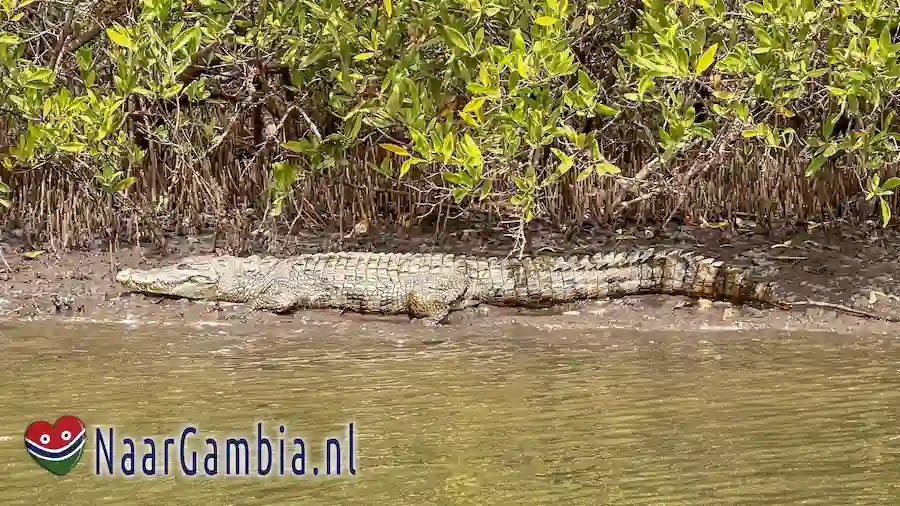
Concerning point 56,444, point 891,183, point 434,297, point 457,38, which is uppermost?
point 457,38

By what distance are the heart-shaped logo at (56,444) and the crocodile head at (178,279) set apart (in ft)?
9.33

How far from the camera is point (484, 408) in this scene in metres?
4.37

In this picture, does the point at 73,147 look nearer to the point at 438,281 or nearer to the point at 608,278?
the point at 438,281

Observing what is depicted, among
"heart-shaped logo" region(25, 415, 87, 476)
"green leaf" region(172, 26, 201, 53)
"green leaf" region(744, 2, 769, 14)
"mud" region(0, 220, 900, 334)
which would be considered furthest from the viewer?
"green leaf" region(172, 26, 201, 53)

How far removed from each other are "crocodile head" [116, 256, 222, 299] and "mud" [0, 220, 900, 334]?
65 millimetres

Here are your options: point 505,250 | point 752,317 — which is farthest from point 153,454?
point 505,250

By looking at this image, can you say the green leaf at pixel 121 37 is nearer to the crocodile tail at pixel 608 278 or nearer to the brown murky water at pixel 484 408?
the brown murky water at pixel 484 408

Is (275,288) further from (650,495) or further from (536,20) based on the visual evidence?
(650,495)

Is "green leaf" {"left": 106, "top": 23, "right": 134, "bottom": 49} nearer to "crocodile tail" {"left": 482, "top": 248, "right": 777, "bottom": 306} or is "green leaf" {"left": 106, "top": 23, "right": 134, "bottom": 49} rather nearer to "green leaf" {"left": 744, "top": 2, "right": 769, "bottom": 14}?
"crocodile tail" {"left": 482, "top": 248, "right": 777, "bottom": 306}

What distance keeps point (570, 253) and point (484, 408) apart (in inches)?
127

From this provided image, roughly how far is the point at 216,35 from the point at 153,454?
332 centimetres

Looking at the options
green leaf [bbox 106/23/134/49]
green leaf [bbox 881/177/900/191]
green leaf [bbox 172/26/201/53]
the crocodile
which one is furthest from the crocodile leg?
green leaf [bbox 881/177/900/191]

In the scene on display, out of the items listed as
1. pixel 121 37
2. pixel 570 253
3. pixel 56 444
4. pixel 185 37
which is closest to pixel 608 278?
pixel 570 253

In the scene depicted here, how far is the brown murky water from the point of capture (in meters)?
3.42
